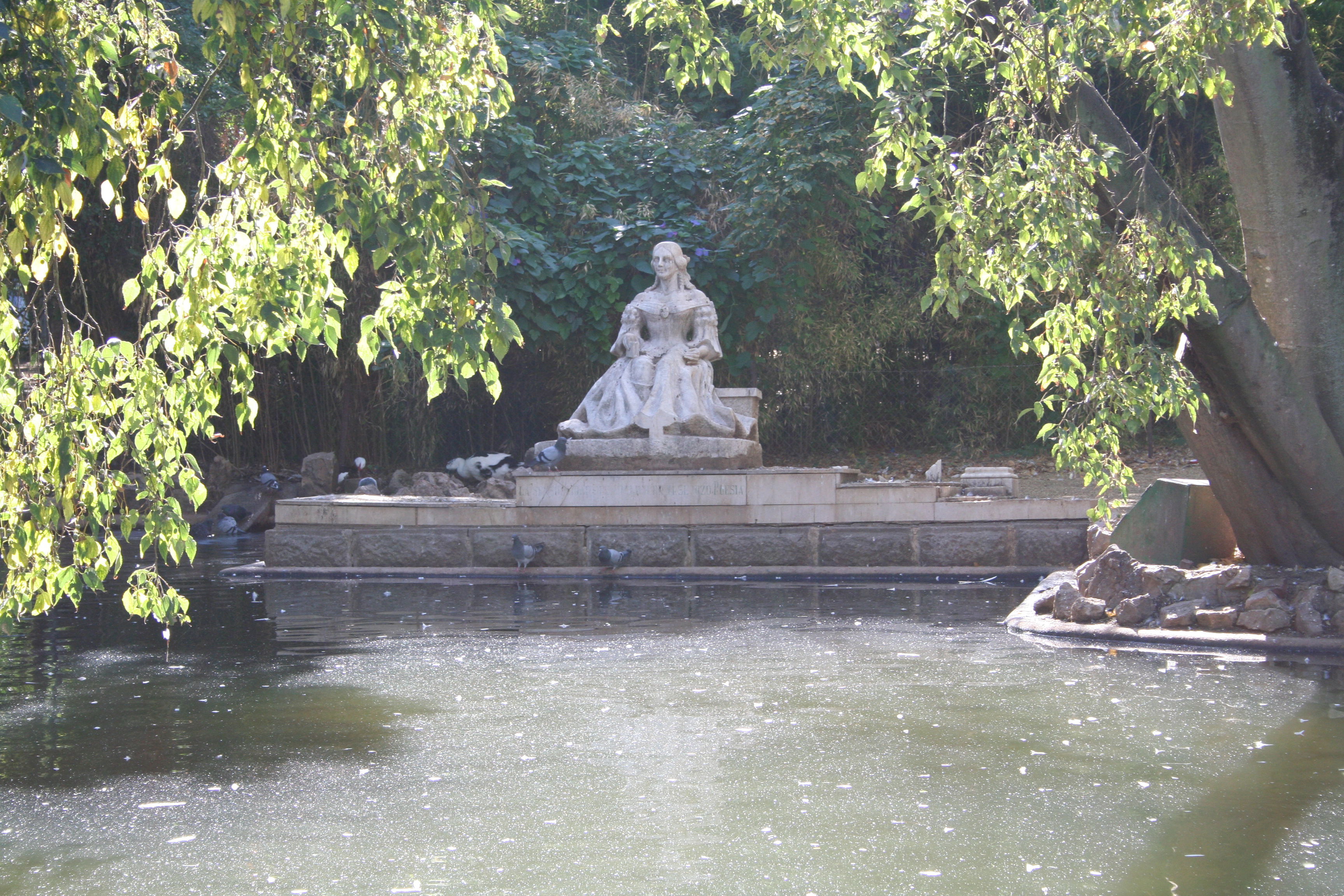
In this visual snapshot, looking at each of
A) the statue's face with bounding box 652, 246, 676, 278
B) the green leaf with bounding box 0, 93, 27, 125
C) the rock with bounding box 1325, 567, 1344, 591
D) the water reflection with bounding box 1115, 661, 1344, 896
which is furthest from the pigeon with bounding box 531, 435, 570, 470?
the green leaf with bounding box 0, 93, 27, 125

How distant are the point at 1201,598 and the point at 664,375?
5.38 metres

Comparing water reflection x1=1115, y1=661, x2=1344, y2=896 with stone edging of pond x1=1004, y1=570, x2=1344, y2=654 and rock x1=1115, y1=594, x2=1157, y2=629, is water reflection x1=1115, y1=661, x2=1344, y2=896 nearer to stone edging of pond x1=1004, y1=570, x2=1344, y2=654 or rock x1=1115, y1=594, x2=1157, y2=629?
stone edging of pond x1=1004, y1=570, x2=1344, y2=654

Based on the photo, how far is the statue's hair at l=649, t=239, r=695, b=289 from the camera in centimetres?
1165

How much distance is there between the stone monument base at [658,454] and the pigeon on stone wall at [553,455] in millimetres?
31

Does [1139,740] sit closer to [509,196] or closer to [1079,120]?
[1079,120]

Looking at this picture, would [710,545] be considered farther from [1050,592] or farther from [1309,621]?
[1309,621]

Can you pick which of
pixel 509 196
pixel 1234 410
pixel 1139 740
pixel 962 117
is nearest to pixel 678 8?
pixel 1234 410

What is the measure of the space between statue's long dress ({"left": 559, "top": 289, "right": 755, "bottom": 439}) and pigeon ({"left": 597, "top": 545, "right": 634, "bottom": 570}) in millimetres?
1223

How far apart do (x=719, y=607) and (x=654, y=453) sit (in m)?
2.75

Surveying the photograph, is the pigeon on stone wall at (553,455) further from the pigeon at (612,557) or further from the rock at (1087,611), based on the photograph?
the rock at (1087,611)

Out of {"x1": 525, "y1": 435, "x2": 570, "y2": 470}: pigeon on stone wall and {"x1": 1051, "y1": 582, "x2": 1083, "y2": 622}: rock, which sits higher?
{"x1": 525, "y1": 435, "x2": 570, "y2": 470}: pigeon on stone wall

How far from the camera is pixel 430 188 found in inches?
120

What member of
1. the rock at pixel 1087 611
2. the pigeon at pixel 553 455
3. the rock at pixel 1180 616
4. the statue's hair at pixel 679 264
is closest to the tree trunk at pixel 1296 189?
the rock at pixel 1180 616

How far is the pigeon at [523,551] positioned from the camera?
1011cm
